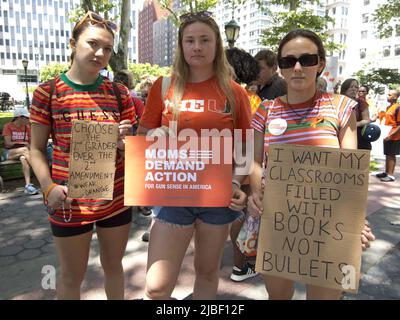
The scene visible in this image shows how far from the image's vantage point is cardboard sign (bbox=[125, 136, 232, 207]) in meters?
1.87

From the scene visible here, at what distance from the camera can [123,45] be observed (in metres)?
11.3

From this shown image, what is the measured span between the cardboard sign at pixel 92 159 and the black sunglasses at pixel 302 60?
100 cm

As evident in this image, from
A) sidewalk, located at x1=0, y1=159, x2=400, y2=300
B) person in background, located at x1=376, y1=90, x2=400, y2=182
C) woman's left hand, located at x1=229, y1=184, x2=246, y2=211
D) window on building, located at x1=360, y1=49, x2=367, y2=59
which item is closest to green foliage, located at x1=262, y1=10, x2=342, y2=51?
person in background, located at x1=376, y1=90, x2=400, y2=182

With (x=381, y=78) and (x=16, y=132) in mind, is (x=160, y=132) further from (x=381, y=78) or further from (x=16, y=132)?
(x=381, y=78)

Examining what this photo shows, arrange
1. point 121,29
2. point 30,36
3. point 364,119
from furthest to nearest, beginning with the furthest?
point 30,36, point 121,29, point 364,119

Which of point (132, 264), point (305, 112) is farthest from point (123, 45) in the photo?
point (305, 112)

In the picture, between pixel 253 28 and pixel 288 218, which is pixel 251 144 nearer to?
pixel 288 218

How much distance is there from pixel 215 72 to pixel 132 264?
236cm

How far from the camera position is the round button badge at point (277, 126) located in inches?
74.7

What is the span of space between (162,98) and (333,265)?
1287 millimetres

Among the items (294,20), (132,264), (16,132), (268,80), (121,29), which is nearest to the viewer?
(132,264)

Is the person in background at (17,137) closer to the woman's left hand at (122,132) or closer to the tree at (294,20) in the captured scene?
the woman's left hand at (122,132)

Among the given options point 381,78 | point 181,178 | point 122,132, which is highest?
point 381,78
